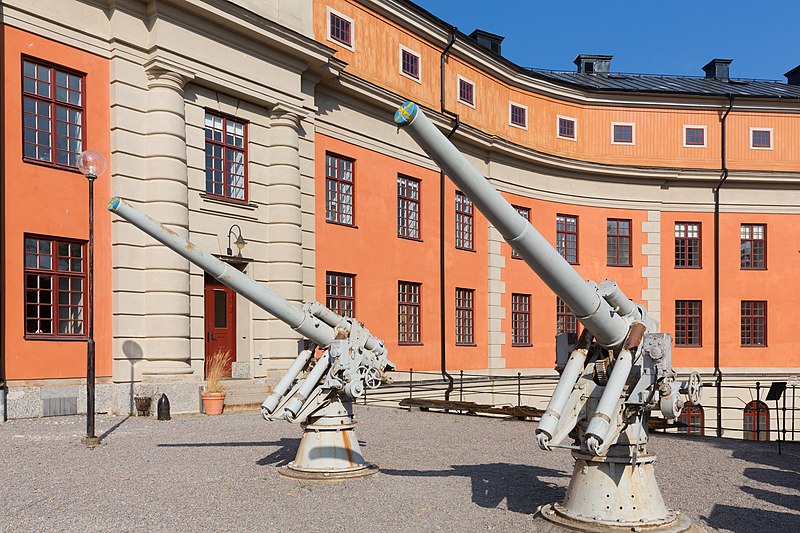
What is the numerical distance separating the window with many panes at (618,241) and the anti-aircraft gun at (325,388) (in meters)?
23.6

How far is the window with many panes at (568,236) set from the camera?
30.9 meters

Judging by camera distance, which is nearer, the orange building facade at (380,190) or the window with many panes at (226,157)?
the orange building facade at (380,190)

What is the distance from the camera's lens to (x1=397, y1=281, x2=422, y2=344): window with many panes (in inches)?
953

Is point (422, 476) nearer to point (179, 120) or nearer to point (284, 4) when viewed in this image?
point (179, 120)

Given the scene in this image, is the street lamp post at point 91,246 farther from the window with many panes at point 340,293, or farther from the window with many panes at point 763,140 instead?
the window with many panes at point 763,140

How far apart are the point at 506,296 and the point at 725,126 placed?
12.2m

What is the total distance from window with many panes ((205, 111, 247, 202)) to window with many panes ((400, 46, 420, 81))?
7.15 metres

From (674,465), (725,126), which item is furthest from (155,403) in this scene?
(725,126)

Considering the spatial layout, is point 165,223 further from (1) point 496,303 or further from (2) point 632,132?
(2) point 632,132

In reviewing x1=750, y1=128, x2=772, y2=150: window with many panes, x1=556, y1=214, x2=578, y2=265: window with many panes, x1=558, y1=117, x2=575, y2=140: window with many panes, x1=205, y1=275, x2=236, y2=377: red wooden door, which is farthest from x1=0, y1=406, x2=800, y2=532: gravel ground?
x1=750, y1=128, x2=772, y2=150: window with many panes

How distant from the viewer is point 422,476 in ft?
32.7

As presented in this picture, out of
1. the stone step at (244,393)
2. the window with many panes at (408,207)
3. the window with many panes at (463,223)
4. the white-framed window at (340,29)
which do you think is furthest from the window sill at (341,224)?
the window with many panes at (463,223)

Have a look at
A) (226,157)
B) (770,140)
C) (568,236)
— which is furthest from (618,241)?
(226,157)

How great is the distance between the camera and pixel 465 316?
27047mm
